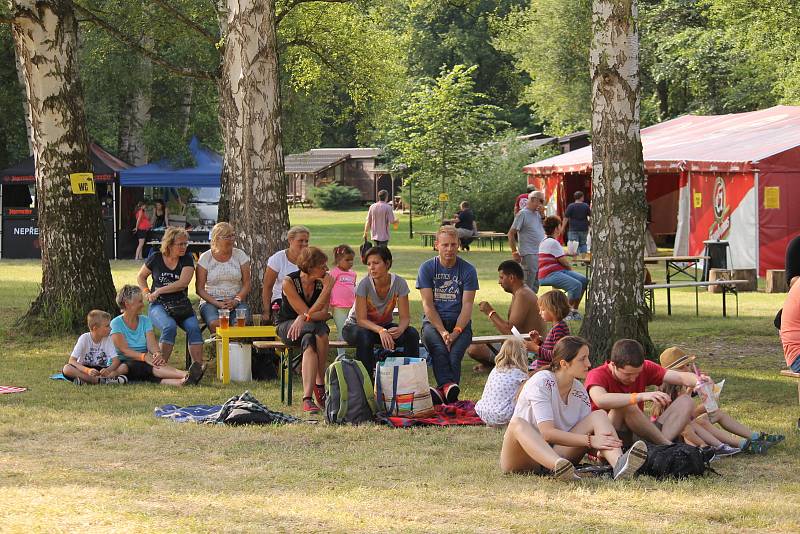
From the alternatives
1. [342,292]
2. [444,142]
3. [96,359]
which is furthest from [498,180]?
[96,359]

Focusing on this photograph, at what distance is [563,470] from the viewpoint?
693 centimetres

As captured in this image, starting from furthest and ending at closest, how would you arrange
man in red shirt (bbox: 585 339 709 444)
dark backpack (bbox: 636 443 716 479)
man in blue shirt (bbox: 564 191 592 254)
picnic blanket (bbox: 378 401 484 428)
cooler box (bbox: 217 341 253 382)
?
man in blue shirt (bbox: 564 191 592 254) < cooler box (bbox: 217 341 253 382) < picnic blanket (bbox: 378 401 484 428) < man in red shirt (bbox: 585 339 709 444) < dark backpack (bbox: 636 443 716 479)

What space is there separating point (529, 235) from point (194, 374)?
291 inches

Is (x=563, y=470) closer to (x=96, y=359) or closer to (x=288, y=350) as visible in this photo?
(x=288, y=350)

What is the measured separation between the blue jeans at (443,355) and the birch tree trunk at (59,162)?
5.34m

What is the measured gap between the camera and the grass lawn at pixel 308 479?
20.2 feet

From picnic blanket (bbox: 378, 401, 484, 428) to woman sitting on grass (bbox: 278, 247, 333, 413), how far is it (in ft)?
3.12

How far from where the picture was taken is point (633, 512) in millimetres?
6355

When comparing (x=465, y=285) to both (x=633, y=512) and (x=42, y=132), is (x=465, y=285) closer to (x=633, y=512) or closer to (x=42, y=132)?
(x=633, y=512)

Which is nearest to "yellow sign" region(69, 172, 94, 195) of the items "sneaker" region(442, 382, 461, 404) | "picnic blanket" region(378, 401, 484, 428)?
"sneaker" region(442, 382, 461, 404)

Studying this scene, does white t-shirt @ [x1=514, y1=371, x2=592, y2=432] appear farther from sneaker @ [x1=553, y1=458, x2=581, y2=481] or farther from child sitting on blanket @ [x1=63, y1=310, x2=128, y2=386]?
child sitting on blanket @ [x1=63, y1=310, x2=128, y2=386]

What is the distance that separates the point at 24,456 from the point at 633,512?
3867mm

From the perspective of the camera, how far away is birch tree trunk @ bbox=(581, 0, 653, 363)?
37.2 feet

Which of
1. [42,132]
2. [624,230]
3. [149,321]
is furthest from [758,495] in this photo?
[42,132]
